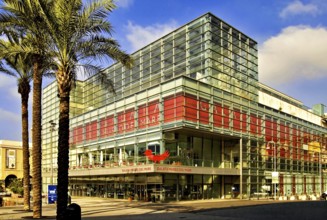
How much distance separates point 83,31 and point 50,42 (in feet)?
6.96

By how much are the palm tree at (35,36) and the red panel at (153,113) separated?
75.1 feet

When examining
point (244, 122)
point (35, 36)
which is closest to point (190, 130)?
point (244, 122)

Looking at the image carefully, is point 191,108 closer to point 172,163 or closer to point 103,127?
point 172,163

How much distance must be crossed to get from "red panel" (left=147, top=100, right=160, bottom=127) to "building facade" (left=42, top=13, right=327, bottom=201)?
0.40 ft

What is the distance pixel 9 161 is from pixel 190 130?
6204 centimetres

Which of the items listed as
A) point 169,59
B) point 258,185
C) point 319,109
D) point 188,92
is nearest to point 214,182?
point 258,185

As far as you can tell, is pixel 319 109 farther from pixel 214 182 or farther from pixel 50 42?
pixel 50 42

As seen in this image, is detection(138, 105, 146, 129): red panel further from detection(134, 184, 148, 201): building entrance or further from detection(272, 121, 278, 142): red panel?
detection(272, 121, 278, 142): red panel

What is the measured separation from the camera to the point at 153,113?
151ft

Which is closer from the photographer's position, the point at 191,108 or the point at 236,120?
the point at 191,108

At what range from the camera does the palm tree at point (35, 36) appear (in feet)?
60.3

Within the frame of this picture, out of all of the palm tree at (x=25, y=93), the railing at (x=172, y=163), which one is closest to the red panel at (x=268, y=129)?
the railing at (x=172, y=163)

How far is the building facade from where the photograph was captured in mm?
43562

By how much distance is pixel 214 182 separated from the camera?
161ft
